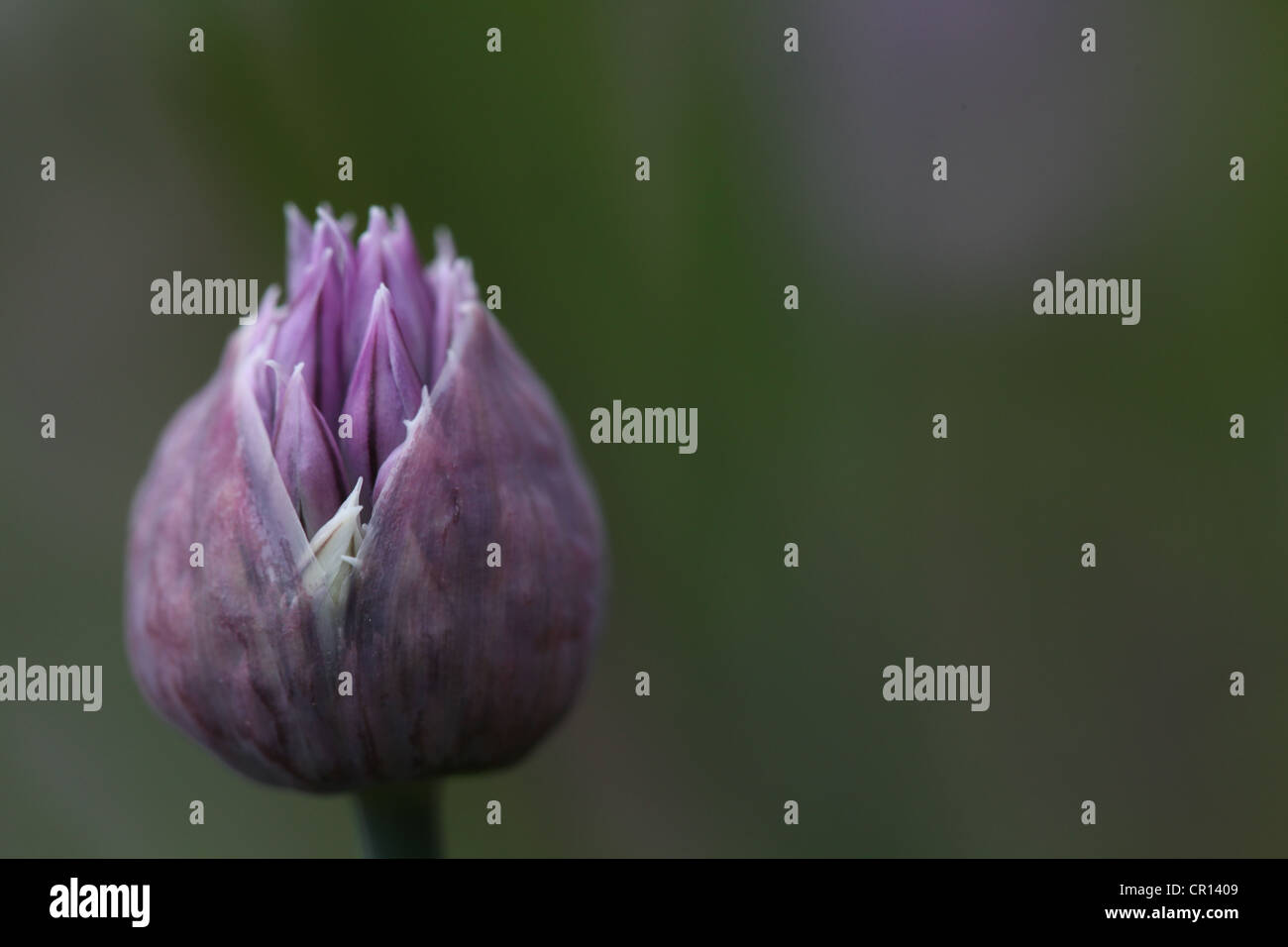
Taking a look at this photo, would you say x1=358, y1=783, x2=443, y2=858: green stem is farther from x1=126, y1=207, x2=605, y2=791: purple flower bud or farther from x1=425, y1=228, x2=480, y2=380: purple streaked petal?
x1=425, y1=228, x2=480, y2=380: purple streaked petal

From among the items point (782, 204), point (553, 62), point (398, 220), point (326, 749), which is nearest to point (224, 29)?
point (553, 62)

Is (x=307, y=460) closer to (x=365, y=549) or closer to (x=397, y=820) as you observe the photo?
(x=365, y=549)

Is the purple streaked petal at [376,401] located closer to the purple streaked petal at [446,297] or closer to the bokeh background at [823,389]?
the purple streaked petal at [446,297]

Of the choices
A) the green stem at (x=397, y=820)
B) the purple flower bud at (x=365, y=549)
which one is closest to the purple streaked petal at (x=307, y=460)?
the purple flower bud at (x=365, y=549)

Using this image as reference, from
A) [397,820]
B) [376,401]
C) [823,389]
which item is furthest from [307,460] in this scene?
[823,389]

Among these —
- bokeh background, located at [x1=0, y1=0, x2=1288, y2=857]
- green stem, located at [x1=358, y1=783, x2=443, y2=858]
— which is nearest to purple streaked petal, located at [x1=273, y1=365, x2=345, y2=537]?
green stem, located at [x1=358, y1=783, x2=443, y2=858]

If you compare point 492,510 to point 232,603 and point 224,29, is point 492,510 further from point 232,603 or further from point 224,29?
point 224,29

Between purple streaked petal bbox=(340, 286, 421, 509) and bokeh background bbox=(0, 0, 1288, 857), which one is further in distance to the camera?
bokeh background bbox=(0, 0, 1288, 857)

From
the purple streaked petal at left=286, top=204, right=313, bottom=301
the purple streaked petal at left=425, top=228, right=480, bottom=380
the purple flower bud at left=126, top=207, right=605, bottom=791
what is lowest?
the purple flower bud at left=126, top=207, right=605, bottom=791
